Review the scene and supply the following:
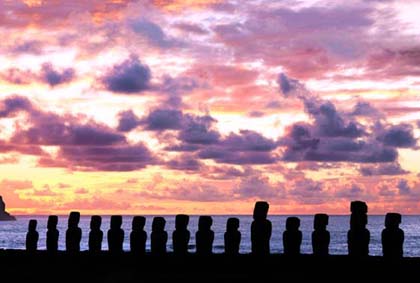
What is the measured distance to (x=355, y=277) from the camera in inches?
728

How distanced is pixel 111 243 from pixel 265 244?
5.31 meters

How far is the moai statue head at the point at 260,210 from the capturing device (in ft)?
72.4

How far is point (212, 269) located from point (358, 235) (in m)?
3.48

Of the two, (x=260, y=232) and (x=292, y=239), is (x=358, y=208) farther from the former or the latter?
(x=260, y=232)

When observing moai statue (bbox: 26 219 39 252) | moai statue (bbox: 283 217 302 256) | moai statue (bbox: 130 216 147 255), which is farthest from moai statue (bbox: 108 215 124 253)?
moai statue (bbox: 283 217 302 256)

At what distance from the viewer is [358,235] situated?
68.5 ft

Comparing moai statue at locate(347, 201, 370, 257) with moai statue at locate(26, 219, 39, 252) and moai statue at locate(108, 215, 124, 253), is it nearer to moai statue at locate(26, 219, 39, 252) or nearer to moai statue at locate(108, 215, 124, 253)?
moai statue at locate(108, 215, 124, 253)

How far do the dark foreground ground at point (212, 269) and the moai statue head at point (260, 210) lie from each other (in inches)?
38.6

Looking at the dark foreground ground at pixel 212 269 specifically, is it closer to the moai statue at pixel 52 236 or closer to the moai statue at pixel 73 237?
the moai statue at pixel 73 237

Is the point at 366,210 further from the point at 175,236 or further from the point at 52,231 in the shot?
the point at 52,231

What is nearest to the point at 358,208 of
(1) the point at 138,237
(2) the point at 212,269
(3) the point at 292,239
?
(3) the point at 292,239

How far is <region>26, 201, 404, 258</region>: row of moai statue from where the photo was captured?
20656mm

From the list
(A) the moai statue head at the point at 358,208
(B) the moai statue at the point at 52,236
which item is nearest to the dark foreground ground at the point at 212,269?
(A) the moai statue head at the point at 358,208

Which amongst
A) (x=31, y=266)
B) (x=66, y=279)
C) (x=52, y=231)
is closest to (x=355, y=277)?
(x=66, y=279)
